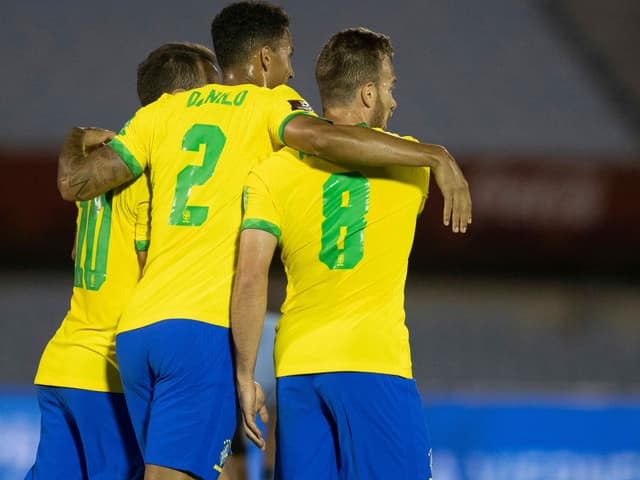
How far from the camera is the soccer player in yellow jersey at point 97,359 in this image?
3498mm

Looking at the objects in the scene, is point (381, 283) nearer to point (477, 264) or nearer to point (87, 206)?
point (87, 206)

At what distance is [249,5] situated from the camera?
11.6 feet

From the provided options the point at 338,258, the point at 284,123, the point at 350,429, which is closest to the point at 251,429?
the point at 350,429

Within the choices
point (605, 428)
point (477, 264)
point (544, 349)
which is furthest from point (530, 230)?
point (605, 428)

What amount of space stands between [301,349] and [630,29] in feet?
34.1

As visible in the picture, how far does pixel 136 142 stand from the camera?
335 cm

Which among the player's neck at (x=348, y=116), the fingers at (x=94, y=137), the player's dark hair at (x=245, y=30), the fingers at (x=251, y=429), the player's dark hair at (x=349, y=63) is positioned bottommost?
the fingers at (x=251, y=429)

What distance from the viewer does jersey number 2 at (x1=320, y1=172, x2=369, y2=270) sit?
308 cm

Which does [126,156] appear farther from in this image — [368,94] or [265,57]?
[368,94]

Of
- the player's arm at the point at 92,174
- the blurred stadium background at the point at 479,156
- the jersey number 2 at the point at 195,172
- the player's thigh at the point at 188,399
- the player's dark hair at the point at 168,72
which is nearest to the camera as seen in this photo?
the player's thigh at the point at 188,399

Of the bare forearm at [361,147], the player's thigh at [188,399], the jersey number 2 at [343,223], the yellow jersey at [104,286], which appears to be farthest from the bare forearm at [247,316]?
the yellow jersey at [104,286]

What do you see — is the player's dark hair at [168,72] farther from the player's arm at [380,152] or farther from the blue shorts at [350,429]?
the blue shorts at [350,429]

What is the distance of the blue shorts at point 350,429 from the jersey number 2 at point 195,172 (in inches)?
21.5

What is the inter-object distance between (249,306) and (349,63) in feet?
2.50
